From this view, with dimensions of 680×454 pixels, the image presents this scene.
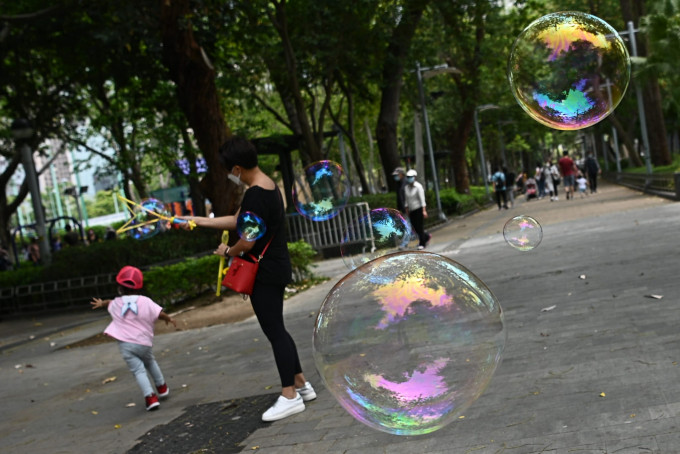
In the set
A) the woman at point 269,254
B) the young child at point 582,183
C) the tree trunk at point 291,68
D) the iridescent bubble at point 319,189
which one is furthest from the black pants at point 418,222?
the young child at point 582,183

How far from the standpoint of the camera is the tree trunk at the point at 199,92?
1262 cm

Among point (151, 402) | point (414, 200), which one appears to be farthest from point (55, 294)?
point (151, 402)

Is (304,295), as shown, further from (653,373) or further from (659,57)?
(659,57)

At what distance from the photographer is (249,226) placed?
522 cm

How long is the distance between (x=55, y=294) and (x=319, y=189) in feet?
35.2

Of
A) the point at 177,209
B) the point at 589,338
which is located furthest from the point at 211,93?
the point at 177,209

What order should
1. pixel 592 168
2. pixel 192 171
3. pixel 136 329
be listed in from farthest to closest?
pixel 592 168
pixel 192 171
pixel 136 329

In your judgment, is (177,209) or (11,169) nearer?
(11,169)

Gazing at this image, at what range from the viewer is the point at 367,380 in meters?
3.81

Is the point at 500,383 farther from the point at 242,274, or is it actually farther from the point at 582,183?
the point at 582,183

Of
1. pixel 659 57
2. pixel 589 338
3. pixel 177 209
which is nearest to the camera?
pixel 589 338

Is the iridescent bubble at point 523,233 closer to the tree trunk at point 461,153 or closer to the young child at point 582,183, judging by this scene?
the young child at point 582,183

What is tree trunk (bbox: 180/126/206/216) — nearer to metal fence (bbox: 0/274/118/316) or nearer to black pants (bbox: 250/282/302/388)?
metal fence (bbox: 0/274/118/316)

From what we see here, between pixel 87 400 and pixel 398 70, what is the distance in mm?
19981
